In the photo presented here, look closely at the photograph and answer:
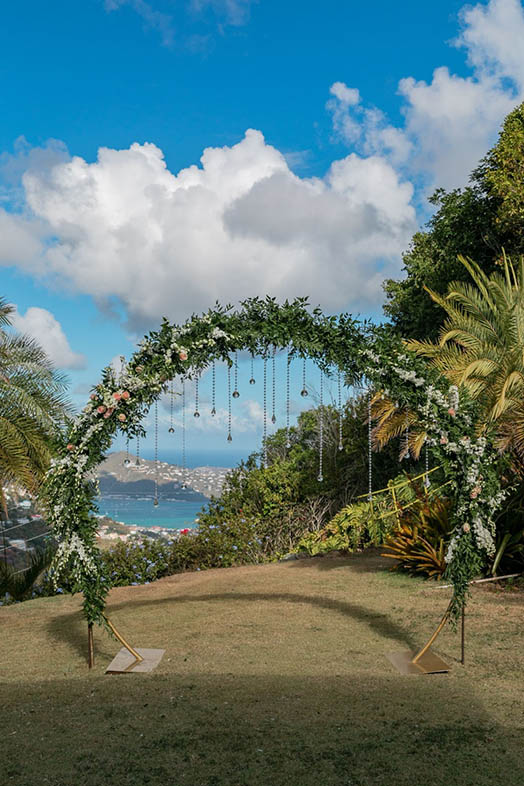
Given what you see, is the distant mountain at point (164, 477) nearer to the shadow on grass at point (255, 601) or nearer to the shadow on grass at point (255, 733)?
the shadow on grass at point (255, 601)

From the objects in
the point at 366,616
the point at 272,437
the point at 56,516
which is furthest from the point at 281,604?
the point at 272,437

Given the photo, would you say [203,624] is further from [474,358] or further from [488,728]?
[474,358]

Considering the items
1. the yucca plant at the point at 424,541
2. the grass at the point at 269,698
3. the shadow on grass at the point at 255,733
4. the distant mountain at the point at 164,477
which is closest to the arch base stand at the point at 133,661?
the grass at the point at 269,698

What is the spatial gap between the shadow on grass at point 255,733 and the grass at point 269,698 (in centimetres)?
1

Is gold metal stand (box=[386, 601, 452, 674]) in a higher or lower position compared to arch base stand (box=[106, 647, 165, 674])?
lower

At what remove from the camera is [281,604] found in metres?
9.43

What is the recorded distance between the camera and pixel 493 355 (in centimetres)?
1078

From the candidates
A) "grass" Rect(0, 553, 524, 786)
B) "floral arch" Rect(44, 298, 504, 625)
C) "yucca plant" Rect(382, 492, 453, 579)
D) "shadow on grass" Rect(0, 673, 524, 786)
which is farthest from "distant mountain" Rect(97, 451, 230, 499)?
"yucca plant" Rect(382, 492, 453, 579)

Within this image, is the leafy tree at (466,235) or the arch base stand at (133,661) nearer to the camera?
the arch base stand at (133,661)

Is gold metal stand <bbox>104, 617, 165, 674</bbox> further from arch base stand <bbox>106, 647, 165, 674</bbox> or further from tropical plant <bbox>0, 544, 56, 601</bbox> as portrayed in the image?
tropical plant <bbox>0, 544, 56, 601</bbox>

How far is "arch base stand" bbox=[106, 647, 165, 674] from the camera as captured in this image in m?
6.73

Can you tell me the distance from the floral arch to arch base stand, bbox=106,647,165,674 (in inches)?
20.5

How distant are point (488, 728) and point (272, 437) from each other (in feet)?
45.9

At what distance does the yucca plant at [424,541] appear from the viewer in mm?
10641
